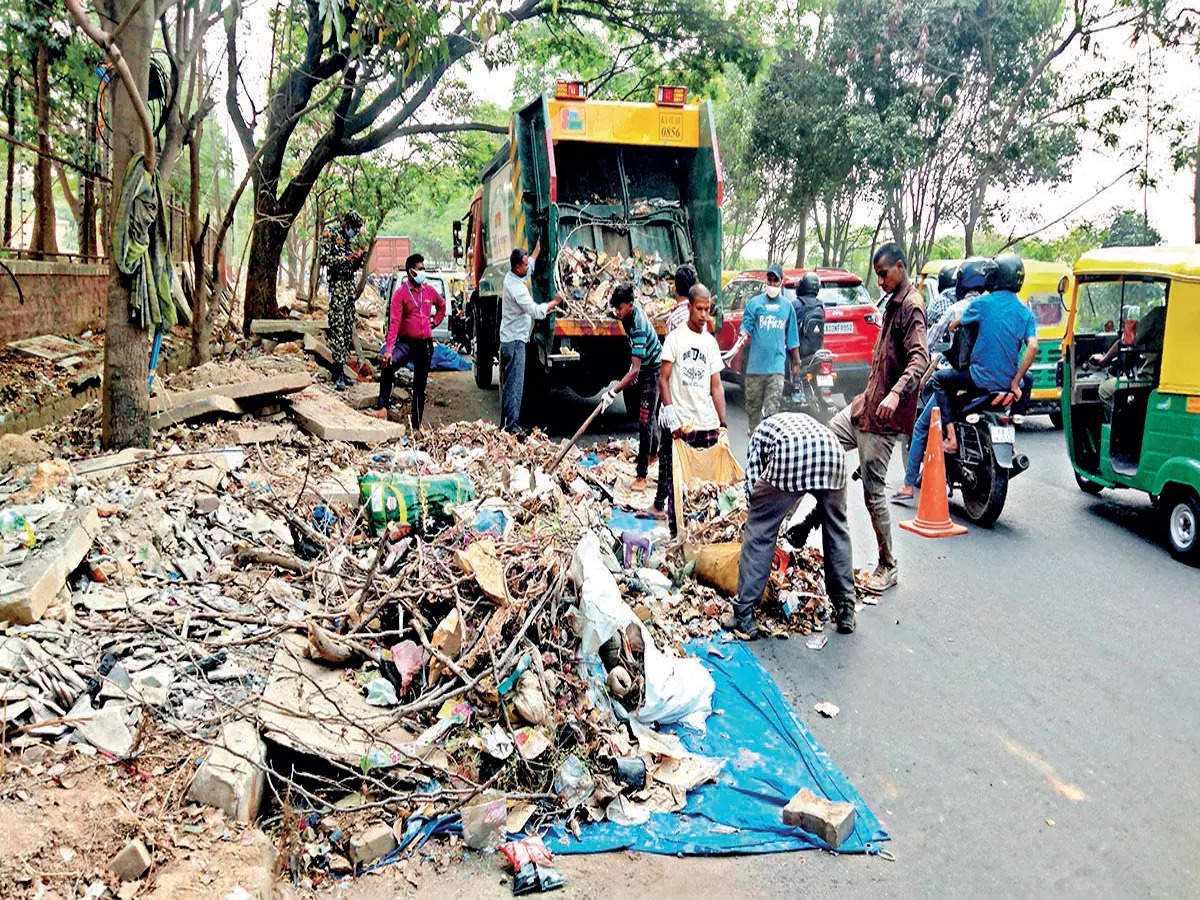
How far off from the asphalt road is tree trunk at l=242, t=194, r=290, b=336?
33.1 feet

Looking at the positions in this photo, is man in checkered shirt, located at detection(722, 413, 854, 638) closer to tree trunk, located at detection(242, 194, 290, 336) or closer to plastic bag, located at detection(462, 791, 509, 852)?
plastic bag, located at detection(462, 791, 509, 852)

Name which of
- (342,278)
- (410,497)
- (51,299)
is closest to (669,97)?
(342,278)

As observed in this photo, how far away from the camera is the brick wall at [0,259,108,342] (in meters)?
8.52

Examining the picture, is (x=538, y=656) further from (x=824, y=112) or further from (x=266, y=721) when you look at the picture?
(x=824, y=112)

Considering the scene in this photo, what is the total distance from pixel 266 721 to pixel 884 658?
2.91 meters

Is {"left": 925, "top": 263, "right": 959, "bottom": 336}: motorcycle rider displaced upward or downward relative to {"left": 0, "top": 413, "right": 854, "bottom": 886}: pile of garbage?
upward

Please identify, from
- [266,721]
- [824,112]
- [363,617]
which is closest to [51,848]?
[266,721]

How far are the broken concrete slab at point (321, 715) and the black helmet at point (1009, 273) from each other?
543 cm

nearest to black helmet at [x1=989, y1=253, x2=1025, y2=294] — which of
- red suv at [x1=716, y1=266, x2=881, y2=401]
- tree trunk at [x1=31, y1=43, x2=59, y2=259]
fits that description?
red suv at [x1=716, y1=266, x2=881, y2=401]

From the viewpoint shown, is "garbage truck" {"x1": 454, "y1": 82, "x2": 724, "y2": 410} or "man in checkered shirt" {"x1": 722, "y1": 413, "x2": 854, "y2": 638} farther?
"garbage truck" {"x1": 454, "y1": 82, "x2": 724, "y2": 410}

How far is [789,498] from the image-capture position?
14.6 ft

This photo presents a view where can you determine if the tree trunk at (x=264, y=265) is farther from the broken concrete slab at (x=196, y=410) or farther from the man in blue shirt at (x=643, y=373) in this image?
the man in blue shirt at (x=643, y=373)

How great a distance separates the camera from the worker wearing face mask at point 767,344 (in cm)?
802

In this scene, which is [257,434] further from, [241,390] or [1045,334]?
[1045,334]
